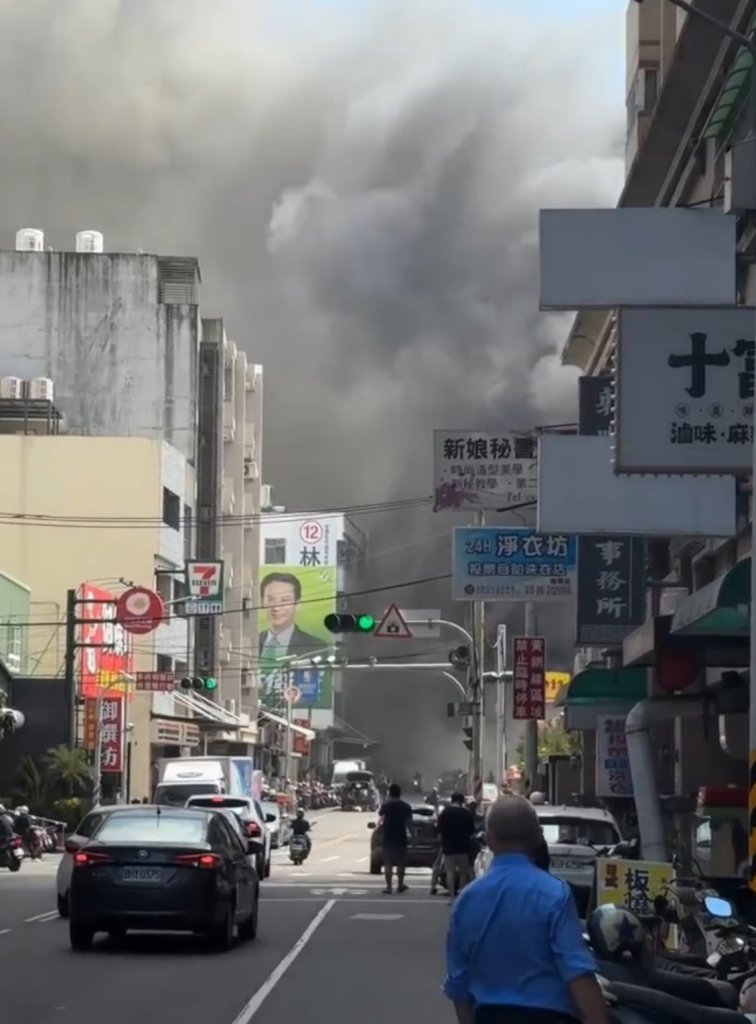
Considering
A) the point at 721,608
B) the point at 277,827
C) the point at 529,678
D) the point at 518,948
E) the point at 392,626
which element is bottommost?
the point at 277,827

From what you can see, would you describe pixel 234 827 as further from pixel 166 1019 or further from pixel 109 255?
Answer: pixel 109 255

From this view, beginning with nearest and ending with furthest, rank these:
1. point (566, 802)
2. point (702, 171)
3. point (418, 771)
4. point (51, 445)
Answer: point (702, 171)
point (566, 802)
point (51, 445)
point (418, 771)

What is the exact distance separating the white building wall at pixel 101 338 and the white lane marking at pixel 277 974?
175ft

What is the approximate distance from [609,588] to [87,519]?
142 feet

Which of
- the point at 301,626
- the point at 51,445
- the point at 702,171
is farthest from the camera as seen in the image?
the point at 301,626

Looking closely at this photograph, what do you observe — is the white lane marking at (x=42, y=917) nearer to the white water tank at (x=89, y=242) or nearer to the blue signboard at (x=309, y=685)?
the white water tank at (x=89, y=242)

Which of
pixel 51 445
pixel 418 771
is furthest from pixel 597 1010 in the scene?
pixel 418 771

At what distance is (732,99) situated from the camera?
27234mm

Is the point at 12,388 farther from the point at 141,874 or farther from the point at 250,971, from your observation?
the point at 250,971

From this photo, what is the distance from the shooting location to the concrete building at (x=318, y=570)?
125 metres

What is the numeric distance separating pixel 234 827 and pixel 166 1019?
806 centimetres

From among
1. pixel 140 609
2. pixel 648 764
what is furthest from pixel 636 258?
pixel 140 609

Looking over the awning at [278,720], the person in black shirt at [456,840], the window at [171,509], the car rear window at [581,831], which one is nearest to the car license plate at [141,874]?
the car rear window at [581,831]

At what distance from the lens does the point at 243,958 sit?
64.8 feet
